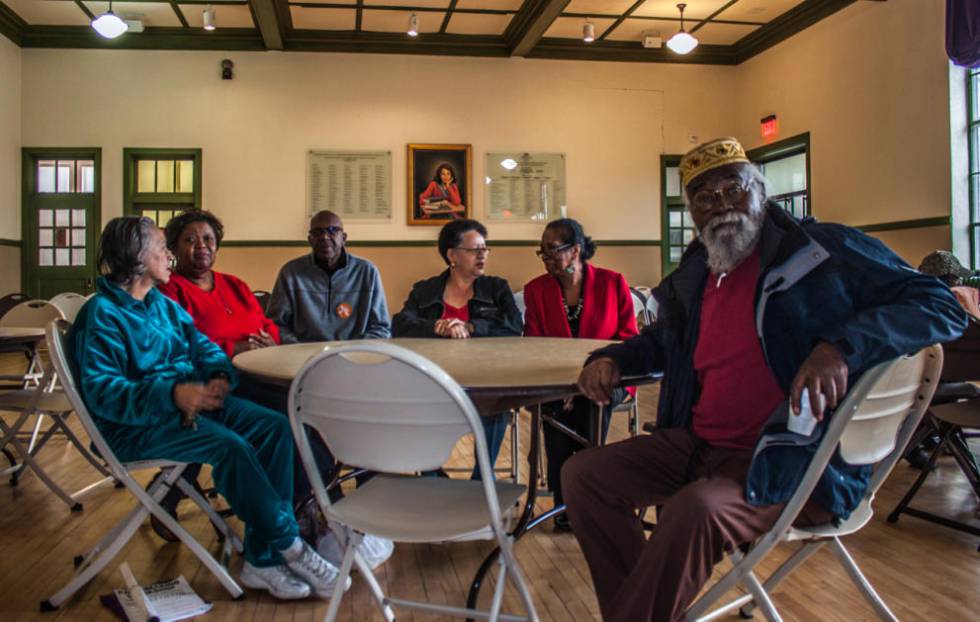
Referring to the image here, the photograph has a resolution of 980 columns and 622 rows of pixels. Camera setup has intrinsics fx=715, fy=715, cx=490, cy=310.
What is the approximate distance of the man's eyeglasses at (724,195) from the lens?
1911 millimetres

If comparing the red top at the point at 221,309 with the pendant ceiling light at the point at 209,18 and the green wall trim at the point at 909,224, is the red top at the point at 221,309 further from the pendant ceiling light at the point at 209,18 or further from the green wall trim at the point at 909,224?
the green wall trim at the point at 909,224

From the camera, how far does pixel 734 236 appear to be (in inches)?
73.4

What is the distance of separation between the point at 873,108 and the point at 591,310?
5465mm

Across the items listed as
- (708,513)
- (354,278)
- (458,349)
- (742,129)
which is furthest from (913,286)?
(742,129)

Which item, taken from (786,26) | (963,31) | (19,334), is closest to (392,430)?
(19,334)

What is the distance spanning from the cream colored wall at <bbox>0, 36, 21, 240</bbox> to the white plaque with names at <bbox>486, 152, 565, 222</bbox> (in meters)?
5.59

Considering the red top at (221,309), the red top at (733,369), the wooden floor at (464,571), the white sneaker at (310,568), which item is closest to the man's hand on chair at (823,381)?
the red top at (733,369)

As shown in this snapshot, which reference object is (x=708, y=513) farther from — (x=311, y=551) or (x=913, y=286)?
(x=311, y=551)

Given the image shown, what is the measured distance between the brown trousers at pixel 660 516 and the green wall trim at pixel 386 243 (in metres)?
7.29

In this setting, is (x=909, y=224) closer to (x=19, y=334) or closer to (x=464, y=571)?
(x=464, y=571)

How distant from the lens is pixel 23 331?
349cm

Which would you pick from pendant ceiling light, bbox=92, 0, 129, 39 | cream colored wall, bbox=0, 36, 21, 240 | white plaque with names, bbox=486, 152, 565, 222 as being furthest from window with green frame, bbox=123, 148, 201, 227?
white plaque with names, bbox=486, 152, 565, 222

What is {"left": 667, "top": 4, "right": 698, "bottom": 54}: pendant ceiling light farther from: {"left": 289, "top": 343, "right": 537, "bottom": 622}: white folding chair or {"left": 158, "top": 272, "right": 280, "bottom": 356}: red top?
{"left": 289, "top": 343, "right": 537, "bottom": 622}: white folding chair

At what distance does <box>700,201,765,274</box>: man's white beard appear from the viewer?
187 cm
